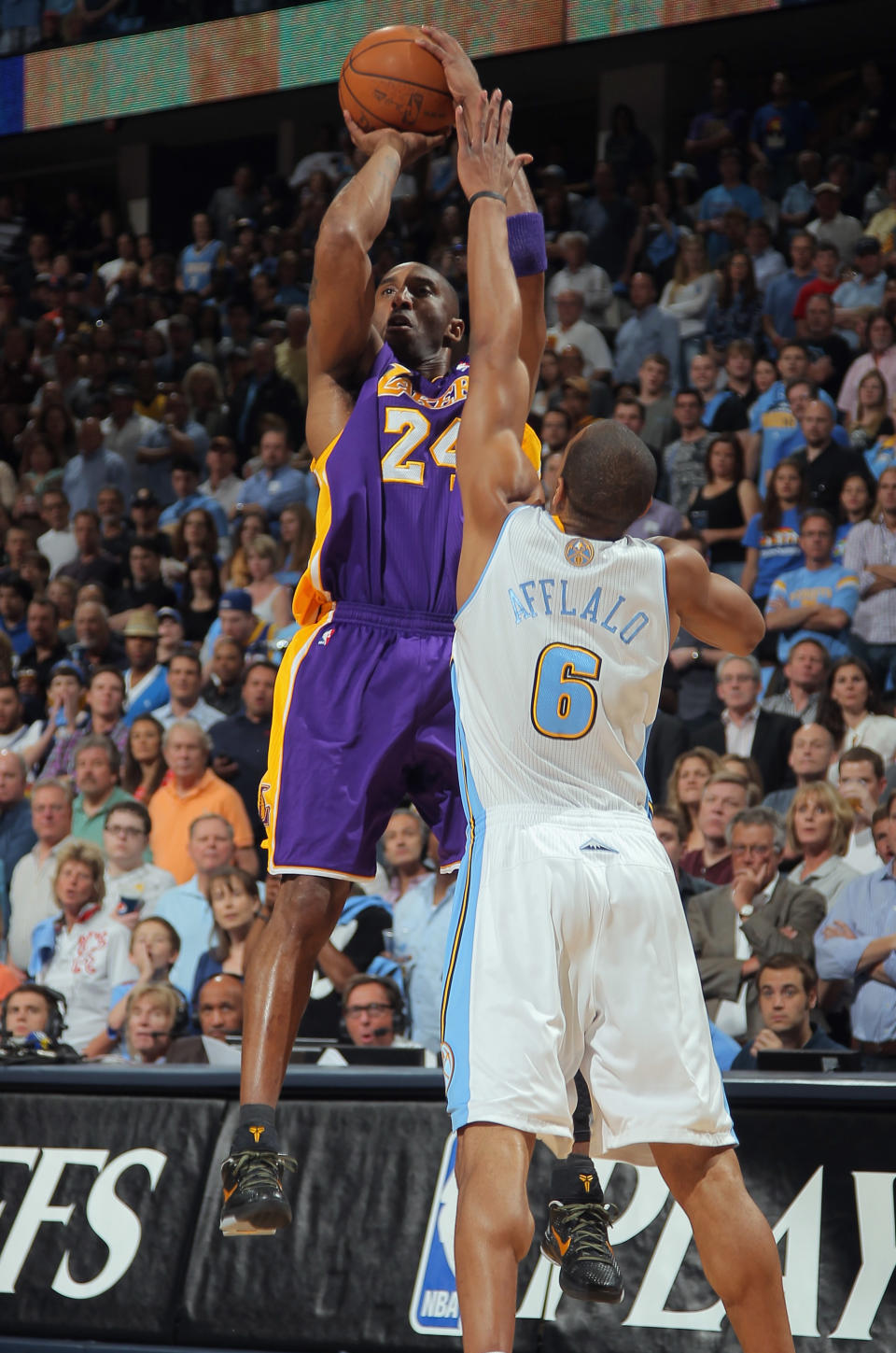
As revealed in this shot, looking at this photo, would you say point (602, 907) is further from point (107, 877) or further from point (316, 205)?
point (316, 205)

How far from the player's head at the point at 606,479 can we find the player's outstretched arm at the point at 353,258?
0.82 metres

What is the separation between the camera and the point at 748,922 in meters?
6.65

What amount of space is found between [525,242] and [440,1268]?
2620mm

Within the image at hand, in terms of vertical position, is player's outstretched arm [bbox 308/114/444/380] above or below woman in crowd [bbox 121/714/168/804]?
above

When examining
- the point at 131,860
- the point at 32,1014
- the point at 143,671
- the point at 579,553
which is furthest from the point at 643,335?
the point at 579,553

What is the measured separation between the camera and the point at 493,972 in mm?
3312

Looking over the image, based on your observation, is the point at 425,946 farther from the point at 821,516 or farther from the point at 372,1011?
the point at 821,516

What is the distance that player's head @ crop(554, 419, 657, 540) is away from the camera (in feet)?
11.5

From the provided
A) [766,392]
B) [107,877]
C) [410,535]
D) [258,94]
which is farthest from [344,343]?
[258,94]

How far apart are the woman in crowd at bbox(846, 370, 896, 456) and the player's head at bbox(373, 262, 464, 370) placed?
19.2ft

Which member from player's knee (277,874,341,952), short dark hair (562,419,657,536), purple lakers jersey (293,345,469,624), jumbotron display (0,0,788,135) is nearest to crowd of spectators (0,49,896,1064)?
jumbotron display (0,0,788,135)

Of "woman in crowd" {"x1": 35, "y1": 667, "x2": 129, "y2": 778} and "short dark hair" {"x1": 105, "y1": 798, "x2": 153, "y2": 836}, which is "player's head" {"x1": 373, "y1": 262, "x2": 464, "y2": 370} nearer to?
"short dark hair" {"x1": 105, "y1": 798, "x2": 153, "y2": 836}

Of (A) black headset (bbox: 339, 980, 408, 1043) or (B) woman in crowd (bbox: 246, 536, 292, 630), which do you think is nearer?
(A) black headset (bbox: 339, 980, 408, 1043)

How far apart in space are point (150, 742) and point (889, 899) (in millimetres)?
4393
